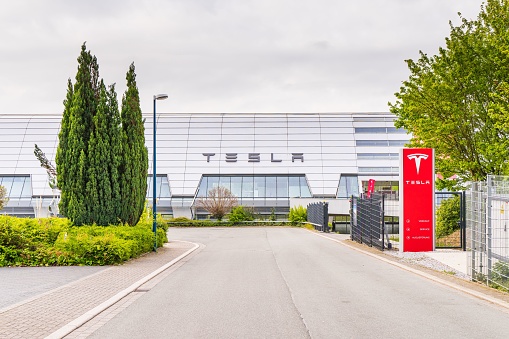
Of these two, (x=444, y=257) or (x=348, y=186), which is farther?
(x=348, y=186)

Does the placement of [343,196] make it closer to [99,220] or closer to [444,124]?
[444,124]

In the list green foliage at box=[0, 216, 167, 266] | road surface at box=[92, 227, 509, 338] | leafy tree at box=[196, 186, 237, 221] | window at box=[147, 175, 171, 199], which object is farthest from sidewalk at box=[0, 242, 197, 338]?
window at box=[147, 175, 171, 199]

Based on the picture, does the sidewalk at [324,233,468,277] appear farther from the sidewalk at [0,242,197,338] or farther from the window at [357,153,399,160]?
the window at [357,153,399,160]

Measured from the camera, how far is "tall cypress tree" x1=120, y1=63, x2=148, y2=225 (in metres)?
21.9

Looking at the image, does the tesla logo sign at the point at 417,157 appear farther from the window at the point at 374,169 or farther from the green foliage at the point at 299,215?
the window at the point at 374,169

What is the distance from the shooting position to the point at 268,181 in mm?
79625

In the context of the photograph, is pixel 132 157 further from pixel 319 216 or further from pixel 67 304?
pixel 319 216

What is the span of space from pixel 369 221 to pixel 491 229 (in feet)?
47.5

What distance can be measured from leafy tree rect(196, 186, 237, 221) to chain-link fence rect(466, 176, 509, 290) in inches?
2147

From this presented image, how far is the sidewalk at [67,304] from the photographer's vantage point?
816 cm

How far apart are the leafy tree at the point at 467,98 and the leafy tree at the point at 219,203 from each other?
133 feet

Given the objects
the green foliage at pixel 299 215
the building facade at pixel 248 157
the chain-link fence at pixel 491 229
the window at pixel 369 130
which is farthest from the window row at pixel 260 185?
the chain-link fence at pixel 491 229

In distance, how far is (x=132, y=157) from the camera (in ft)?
74.3

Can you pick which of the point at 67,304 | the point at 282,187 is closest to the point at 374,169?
the point at 282,187
